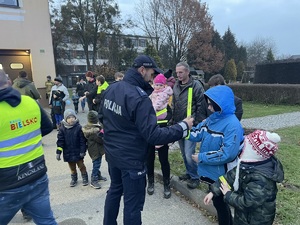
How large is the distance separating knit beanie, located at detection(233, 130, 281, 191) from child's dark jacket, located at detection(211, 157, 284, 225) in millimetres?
47

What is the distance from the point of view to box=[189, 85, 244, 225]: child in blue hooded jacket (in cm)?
247

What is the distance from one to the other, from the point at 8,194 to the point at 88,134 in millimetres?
2242

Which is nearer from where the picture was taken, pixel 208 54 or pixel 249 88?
pixel 249 88

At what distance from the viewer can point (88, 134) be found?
14.2ft

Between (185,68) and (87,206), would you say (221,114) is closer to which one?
(185,68)

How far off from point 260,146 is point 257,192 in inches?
14.8

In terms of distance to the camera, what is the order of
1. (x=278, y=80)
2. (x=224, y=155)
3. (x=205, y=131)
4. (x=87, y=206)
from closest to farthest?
(x=224, y=155) → (x=205, y=131) → (x=87, y=206) → (x=278, y=80)

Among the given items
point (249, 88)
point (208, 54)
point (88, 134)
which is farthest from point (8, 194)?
point (208, 54)

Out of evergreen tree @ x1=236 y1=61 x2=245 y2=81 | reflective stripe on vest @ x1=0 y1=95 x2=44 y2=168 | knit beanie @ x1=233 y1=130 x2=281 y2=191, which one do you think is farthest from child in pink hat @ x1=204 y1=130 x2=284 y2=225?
evergreen tree @ x1=236 y1=61 x2=245 y2=81

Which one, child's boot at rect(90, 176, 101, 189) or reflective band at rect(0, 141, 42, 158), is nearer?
reflective band at rect(0, 141, 42, 158)

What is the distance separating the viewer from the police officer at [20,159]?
210 centimetres

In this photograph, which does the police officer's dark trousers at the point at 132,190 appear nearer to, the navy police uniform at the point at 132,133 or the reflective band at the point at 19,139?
the navy police uniform at the point at 132,133

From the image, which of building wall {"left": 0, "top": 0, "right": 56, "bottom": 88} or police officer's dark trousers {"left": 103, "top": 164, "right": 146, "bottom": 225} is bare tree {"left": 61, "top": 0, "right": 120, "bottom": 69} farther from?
police officer's dark trousers {"left": 103, "top": 164, "right": 146, "bottom": 225}

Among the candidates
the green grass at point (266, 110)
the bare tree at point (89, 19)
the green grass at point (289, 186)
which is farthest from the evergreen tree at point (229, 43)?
the green grass at point (289, 186)
